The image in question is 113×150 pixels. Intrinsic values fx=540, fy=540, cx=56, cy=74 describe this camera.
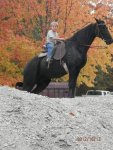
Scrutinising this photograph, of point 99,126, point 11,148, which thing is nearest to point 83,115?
point 99,126

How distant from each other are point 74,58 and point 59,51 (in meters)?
0.47

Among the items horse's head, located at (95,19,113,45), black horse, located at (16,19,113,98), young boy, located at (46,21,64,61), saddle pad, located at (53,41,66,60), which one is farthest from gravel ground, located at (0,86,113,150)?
horse's head, located at (95,19,113,45)

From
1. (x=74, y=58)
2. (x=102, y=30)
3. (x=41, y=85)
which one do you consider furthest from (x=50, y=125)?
(x=41, y=85)

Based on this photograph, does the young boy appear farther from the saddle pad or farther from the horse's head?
the horse's head

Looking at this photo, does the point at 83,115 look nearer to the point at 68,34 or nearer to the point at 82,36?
the point at 82,36

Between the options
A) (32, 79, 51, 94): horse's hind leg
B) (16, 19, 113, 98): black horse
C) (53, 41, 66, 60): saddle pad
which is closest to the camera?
(16, 19, 113, 98): black horse

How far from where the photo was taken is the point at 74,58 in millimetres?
15086

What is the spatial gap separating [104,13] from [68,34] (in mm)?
3173

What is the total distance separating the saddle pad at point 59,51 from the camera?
1512 cm

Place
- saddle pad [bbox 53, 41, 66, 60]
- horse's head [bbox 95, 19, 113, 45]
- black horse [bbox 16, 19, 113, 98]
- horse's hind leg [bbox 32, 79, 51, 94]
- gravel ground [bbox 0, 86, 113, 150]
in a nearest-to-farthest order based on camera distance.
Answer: gravel ground [bbox 0, 86, 113, 150] < black horse [bbox 16, 19, 113, 98] < saddle pad [bbox 53, 41, 66, 60] < horse's head [bbox 95, 19, 113, 45] < horse's hind leg [bbox 32, 79, 51, 94]

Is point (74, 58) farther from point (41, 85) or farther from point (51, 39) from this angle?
point (41, 85)

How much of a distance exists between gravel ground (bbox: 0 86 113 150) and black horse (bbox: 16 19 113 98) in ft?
10.3

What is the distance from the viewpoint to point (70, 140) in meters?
9.43

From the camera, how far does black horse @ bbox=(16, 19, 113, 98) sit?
49.3ft
